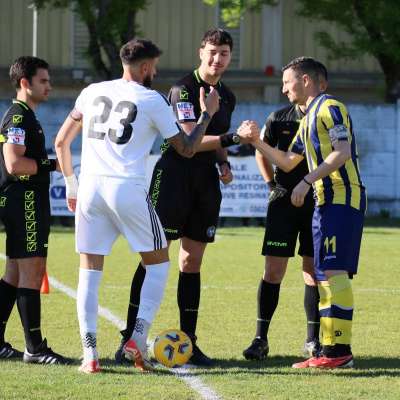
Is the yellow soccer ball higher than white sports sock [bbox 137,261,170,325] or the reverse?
the reverse

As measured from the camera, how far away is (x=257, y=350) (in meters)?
8.12

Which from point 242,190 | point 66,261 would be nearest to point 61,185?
point 242,190

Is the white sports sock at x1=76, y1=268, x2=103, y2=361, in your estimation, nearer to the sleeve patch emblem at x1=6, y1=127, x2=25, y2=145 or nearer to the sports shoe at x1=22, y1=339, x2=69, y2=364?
the sports shoe at x1=22, y1=339, x2=69, y2=364

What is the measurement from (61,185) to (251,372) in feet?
43.7

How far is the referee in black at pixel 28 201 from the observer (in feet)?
25.7

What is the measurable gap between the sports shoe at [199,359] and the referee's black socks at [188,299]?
343 mm

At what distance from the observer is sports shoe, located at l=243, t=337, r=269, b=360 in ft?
26.5

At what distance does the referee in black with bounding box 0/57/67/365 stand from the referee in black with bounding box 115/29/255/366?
68 cm

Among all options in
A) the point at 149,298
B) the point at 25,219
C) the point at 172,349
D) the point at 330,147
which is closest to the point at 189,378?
the point at 172,349

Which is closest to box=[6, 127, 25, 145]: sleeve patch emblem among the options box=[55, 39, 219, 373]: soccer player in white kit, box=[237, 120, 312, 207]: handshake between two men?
box=[55, 39, 219, 373]: soccer player in white kit

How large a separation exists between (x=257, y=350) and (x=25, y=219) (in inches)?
74.0

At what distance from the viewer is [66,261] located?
1450cm

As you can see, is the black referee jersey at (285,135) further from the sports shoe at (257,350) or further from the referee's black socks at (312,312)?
the sports shoe at (257,350)

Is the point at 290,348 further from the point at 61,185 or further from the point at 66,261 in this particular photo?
the point at 61,185
